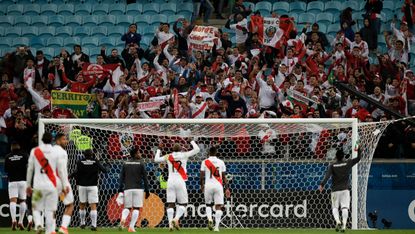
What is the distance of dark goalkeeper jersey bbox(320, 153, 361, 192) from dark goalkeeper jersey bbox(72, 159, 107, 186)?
189 inches

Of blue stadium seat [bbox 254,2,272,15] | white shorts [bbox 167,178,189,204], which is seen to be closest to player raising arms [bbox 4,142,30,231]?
white shorts [bbox 167,178,189,204]

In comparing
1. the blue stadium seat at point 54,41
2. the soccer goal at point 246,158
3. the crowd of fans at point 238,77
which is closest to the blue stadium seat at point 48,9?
the blue stadium seat at point 54,41

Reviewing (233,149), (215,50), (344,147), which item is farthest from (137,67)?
(344,147)

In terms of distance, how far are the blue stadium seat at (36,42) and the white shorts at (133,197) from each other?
31.8ft

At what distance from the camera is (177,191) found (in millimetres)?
22953

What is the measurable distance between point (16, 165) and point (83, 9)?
33.2 feet

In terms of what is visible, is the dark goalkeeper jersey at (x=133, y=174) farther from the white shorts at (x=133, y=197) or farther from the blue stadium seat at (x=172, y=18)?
the blue stadium seat at (x=172, y=18)

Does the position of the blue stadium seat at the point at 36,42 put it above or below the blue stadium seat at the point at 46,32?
below

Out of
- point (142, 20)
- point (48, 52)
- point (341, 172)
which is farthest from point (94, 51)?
point (341, 172)

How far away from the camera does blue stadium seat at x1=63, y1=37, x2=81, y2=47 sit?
31.2 m

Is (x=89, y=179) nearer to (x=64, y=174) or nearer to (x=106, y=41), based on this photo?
(x=64, y=174)

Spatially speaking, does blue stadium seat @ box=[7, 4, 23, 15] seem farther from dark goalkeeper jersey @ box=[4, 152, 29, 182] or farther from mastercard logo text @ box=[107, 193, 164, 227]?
dark goalkeeper jersey @ box=[4, 152, 29, 182]

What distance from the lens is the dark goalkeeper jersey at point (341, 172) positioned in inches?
883

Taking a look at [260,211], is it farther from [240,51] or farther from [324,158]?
[240,51]
